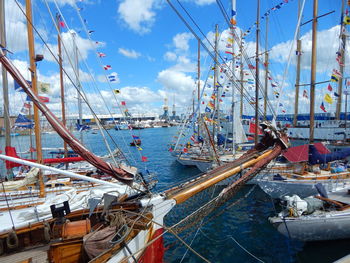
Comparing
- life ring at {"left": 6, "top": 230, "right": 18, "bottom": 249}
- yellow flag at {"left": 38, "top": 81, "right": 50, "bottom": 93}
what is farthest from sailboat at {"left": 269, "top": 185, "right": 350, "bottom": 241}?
yellow flag at {"left": 38, "top": 81, "right": 50, "bottom": 93}

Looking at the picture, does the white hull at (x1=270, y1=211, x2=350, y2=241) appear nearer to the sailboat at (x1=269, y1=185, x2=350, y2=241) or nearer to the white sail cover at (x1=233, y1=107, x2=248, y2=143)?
the sailboat at (x1=269, y1=185, x2=350, y2=241)

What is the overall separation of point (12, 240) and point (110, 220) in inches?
119

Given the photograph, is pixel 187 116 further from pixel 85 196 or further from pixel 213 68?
pixel 85 196

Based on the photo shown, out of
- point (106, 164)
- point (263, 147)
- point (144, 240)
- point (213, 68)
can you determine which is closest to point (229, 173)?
point (263, 147)

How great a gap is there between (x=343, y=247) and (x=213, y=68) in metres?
20.4

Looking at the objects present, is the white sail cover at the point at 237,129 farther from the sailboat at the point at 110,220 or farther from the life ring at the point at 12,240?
the life ring at the point at 12,240

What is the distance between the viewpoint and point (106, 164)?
680cm

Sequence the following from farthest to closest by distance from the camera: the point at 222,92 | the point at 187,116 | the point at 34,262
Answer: the point at 187,116, the point at 222,92, the point at 34,262

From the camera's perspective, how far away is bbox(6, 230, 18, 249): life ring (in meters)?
6.69

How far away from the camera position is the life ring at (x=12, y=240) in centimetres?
669

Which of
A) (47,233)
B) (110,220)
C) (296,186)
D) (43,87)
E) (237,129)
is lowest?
(296,186)

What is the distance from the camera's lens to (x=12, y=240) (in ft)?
22.4

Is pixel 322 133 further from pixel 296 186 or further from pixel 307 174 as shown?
pixel 296 186

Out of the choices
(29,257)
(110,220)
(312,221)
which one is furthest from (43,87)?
(312,221)
